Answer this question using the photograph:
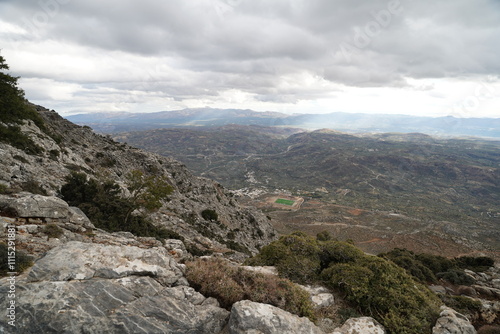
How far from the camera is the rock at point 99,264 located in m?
7.52

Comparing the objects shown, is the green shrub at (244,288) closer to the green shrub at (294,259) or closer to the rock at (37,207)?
the green shrub at (294,259)

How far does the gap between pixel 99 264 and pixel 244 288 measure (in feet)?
18.0

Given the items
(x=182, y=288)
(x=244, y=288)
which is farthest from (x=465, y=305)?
(x=182, y=288)

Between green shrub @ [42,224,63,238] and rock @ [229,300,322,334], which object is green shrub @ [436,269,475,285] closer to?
rock @ [229,300,322,334]

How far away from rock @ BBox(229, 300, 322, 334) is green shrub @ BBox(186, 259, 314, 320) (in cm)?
83

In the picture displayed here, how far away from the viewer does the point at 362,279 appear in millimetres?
11461

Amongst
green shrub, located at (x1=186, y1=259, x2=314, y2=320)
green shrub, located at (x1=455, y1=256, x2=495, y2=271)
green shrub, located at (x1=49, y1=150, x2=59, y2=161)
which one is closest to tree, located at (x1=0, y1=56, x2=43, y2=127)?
green shrub, located at (x1=49, y1=150, x2=59, y2=161)

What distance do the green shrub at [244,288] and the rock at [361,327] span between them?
1223 mm

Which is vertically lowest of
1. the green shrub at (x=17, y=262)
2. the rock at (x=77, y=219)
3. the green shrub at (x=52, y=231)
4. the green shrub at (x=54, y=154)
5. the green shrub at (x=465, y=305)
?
the green shrub at (x=465, y=305)

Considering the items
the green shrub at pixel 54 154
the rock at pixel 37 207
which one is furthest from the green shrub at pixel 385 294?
the green shrub at pixel 54 154

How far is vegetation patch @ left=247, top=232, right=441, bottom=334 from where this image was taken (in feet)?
31.8

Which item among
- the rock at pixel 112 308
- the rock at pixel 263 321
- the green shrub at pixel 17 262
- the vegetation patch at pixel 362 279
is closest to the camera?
the rock at pixel 112 308

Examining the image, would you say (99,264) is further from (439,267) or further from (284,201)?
(284,201)

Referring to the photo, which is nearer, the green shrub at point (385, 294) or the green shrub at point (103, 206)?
the green shrub at point (385, 294)
